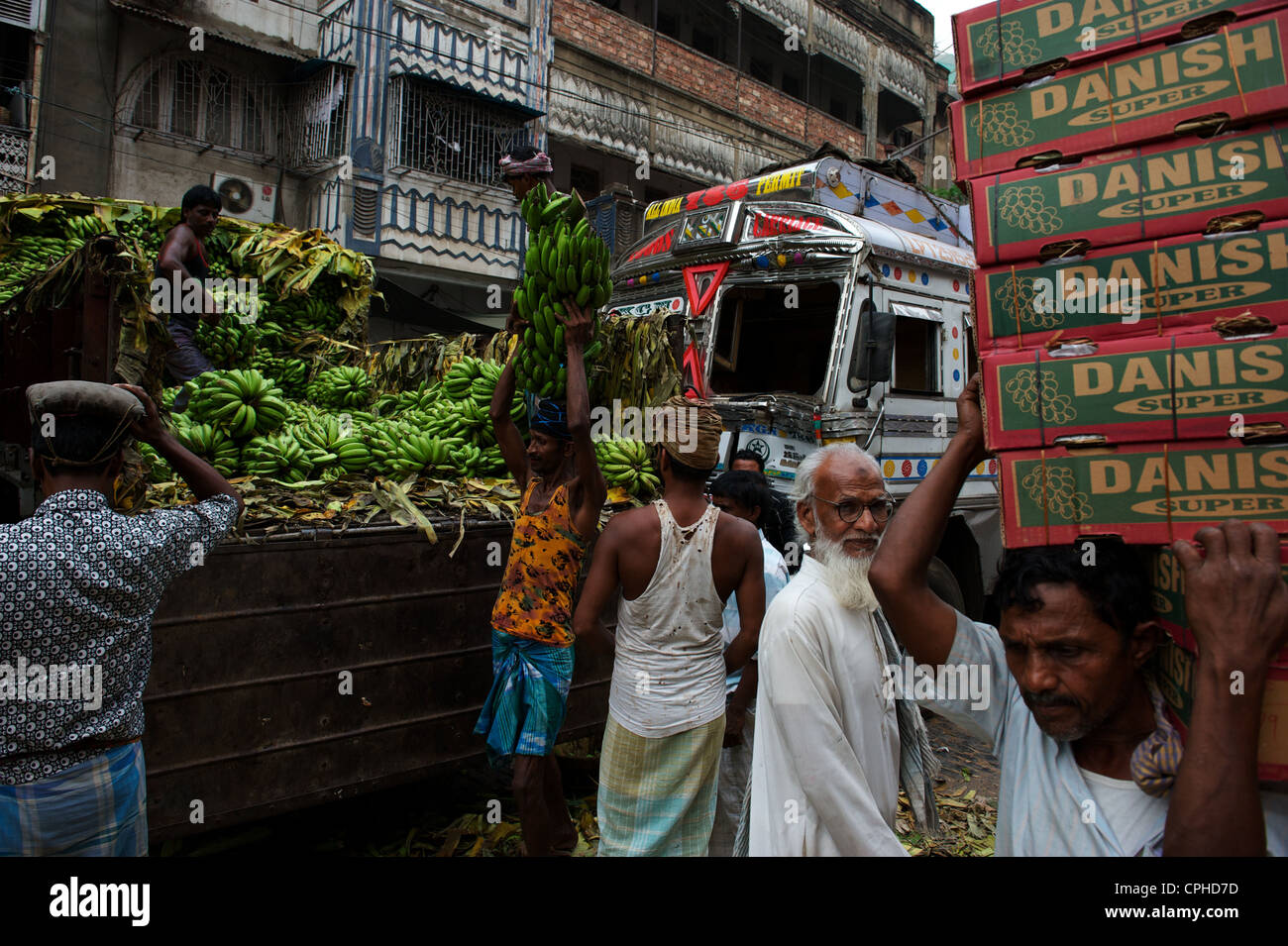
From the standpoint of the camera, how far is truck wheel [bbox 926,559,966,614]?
6.00 meters

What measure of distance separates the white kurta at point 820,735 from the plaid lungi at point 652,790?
3.04 feet

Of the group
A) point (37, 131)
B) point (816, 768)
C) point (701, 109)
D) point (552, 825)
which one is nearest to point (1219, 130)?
point (816, 768)

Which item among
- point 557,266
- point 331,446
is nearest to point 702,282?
point 331,446

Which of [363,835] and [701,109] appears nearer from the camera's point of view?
[363,835]

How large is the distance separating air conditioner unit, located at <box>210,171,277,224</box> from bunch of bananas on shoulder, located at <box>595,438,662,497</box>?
10.1 m

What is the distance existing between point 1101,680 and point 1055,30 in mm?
1205

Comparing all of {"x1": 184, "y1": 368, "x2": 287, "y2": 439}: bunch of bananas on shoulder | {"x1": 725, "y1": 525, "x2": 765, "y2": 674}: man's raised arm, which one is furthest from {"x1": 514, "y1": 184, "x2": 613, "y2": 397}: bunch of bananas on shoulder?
{"x1": 184, "y1": 368, "x2": 287, "y2": 439}: bunch of bananas on shoulder

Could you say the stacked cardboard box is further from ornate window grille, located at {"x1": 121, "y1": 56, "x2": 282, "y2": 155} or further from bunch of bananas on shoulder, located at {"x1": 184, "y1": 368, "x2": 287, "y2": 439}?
ornate window grille, located at {"x1": 121, "y1": 56, "x2": 282, "y2": 155}

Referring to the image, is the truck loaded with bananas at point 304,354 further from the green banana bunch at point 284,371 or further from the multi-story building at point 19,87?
the multi-story building at point 19,87

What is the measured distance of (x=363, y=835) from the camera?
405 centimetres

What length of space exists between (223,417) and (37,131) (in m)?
9.97

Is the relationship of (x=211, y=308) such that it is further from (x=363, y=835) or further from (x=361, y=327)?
(x=363, y=835)

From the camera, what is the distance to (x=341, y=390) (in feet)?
17.8

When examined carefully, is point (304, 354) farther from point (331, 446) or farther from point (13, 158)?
point (13, 158)
